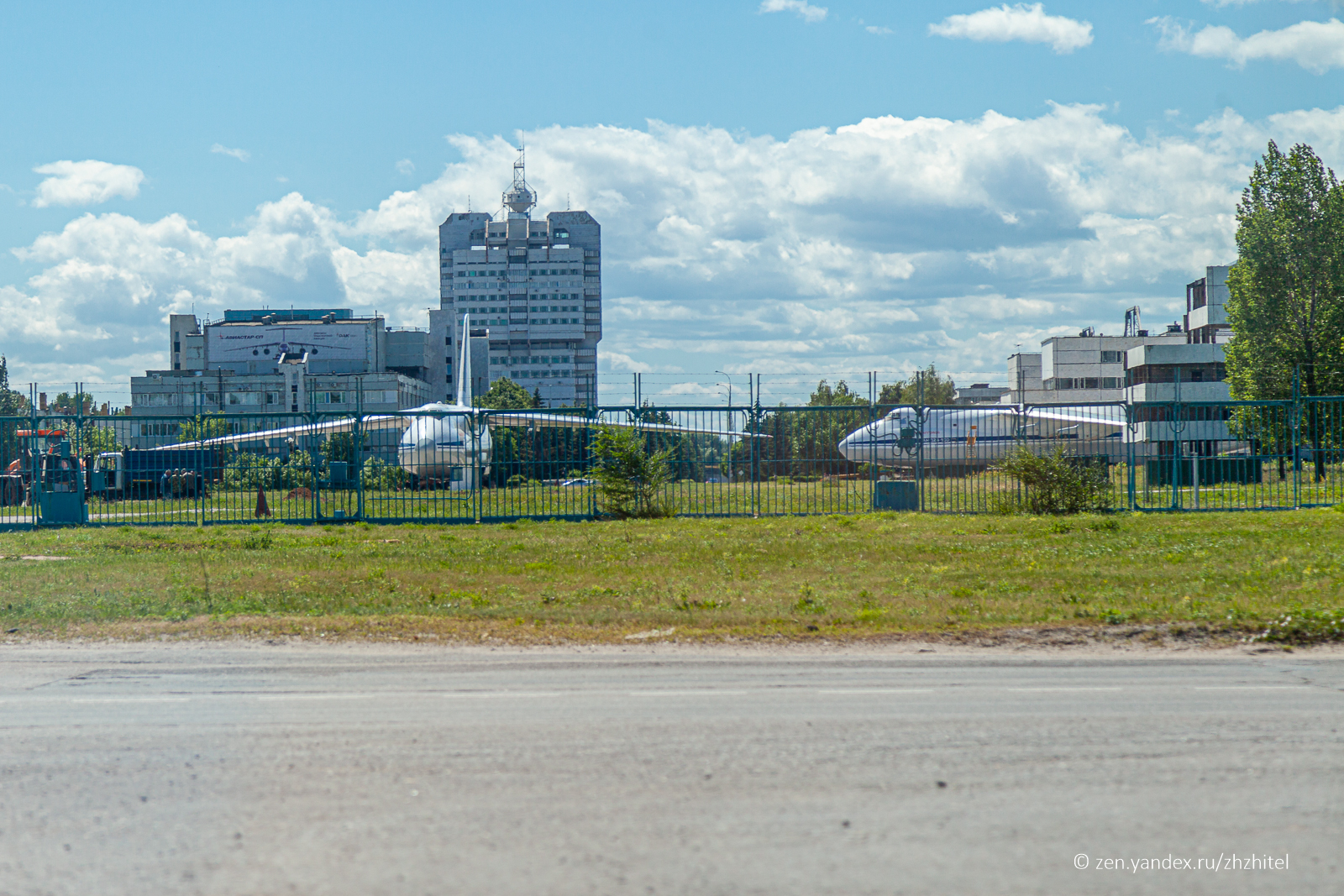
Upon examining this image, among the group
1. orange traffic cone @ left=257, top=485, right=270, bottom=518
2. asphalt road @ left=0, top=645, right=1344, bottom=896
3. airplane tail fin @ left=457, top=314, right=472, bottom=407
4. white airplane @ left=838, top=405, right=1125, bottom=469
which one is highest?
airplane tail fin @ left=457, top=314, right=472, bottom=407

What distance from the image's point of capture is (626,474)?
2306 centimetres

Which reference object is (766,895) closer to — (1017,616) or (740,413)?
(1017,616)

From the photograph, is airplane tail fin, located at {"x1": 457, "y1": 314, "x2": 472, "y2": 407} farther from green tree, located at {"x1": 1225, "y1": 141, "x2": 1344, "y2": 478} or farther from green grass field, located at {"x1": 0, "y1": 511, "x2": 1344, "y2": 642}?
green tree, located at {"x1": 1225, "y1": 141, "x2": 1344, "y2": 478}

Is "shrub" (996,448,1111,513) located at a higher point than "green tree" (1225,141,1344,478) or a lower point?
lower

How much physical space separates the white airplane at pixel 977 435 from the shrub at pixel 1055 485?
0.67 metres

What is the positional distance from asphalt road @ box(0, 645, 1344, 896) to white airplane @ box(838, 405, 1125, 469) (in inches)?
623

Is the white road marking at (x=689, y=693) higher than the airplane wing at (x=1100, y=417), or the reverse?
the airplane wing at (x=1100, y=417)

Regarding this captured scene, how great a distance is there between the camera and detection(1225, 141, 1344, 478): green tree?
49188mm

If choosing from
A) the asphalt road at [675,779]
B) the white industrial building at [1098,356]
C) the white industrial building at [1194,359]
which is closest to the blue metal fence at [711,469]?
the asphalt road at [675,779]

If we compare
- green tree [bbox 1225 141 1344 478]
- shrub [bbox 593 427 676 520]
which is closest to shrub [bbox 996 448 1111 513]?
shrub [bbox 593 427 676 520]

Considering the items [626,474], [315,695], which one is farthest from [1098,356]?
[315,695]

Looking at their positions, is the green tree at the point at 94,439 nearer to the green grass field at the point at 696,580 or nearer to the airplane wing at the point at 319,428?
the airplane wing at the point at 319,428

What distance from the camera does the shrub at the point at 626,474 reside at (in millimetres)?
23000

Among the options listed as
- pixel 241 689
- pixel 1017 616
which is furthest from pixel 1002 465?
pixel 241 689
